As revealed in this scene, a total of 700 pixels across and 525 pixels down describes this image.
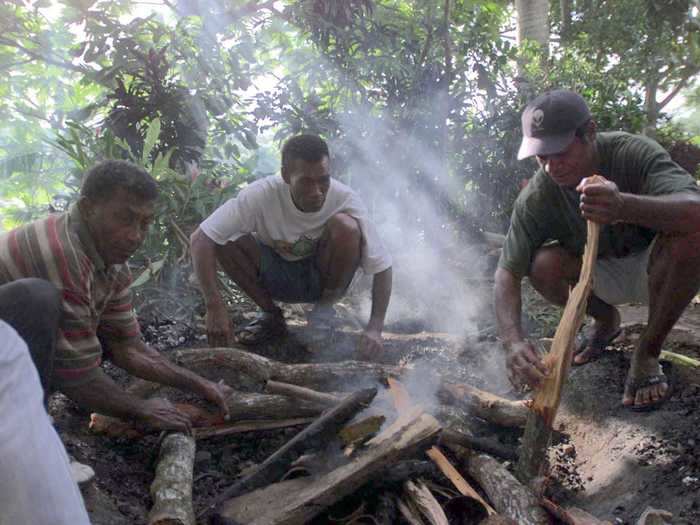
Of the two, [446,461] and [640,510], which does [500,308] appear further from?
[640,510]

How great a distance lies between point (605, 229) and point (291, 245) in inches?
70.0

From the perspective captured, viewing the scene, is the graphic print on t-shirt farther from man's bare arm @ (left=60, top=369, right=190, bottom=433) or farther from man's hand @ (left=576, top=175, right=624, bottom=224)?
man's hand @ (left=576, top=175, right=624, bottom=224)

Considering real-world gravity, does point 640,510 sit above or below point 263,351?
above

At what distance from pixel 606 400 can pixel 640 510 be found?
840mm

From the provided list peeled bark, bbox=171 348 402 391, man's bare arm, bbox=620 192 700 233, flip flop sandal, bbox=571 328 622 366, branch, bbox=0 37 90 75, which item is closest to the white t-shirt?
peeled bark, bbox=171 348 402 391

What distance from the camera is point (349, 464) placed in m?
2.26

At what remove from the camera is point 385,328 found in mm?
4727

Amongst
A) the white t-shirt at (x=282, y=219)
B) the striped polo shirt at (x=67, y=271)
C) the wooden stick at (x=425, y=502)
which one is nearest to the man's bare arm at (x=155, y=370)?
the striped polo shirt at (x=67, y=271)

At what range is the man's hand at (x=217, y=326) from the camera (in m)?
3.55

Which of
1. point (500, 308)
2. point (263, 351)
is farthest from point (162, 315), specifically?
point (500, 308)

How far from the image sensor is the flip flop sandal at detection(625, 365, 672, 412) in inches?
111

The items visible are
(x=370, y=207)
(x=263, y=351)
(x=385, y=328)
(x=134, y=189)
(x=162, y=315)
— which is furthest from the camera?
(x=370, y=207)

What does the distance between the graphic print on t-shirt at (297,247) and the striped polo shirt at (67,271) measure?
150 cm

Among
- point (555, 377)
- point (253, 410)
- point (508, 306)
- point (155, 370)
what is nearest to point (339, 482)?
point (253, 410)
